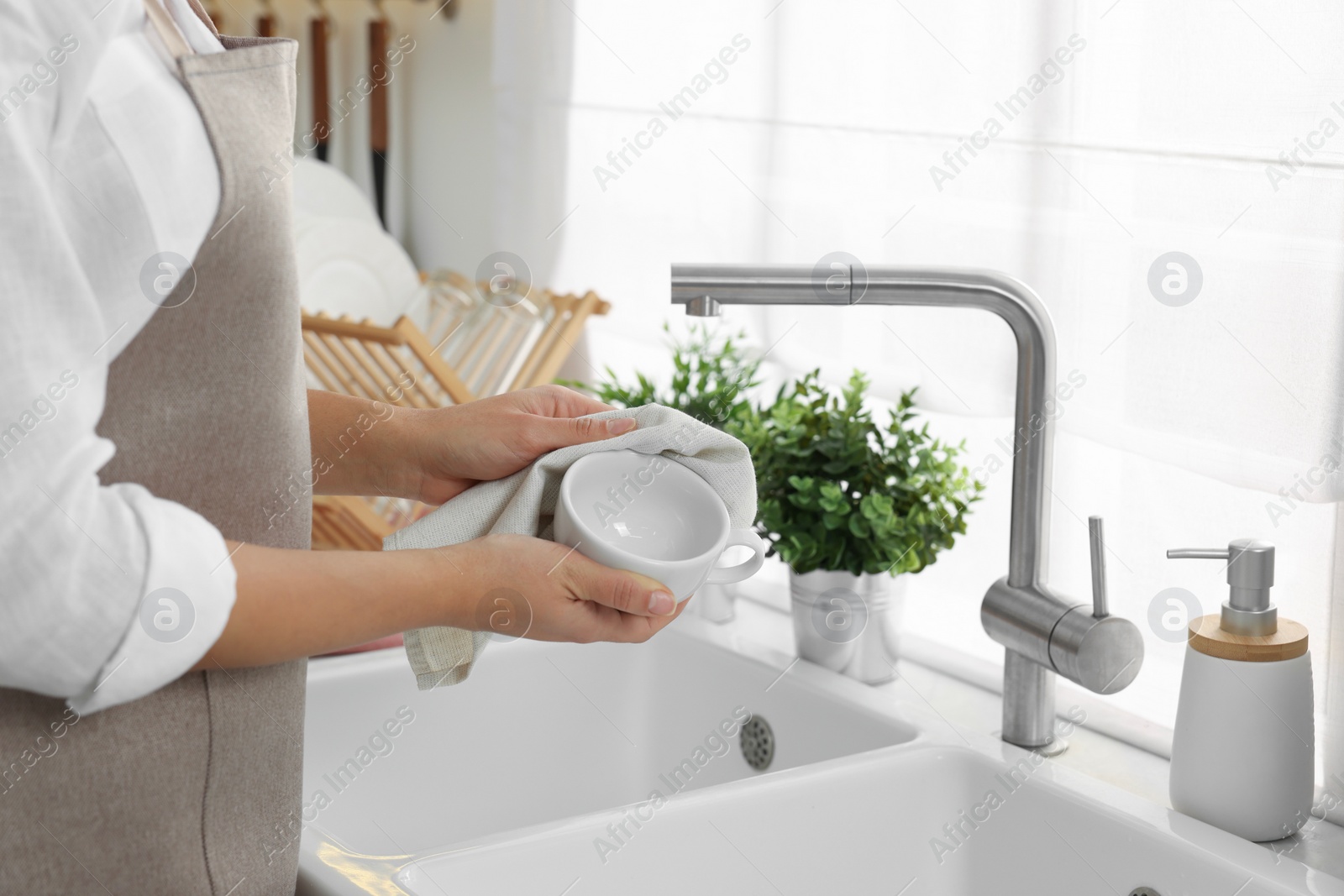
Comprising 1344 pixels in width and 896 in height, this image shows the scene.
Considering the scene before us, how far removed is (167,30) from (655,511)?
33 cm

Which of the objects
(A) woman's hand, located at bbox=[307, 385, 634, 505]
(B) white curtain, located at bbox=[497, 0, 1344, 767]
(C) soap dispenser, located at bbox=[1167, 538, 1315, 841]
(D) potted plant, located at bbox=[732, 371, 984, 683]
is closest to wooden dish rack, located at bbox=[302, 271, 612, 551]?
(B) white curtain, located at bbox=[497, 0, 1344, 767]

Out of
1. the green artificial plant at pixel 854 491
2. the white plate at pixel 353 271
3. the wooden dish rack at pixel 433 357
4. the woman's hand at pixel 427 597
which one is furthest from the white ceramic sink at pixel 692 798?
the white plate at pixel 353 271

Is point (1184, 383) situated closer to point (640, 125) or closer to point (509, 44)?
point (640, 125)

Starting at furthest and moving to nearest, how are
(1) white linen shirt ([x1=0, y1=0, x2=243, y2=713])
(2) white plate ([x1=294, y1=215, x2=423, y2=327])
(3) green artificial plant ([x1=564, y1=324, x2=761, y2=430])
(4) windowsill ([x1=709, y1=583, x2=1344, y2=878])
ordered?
(2) white plate ([x1=294, y1=215, x2=423, y2=327]) < (3) green artificial plant ([x1=564, y1=324, x2=761, y2=430]) < (4) windowsill ([x1=709, y1=583, x2=1344, y2=878]) < (1) white linen shirt ([x1=0, y1=0, x2=243, y2=713])

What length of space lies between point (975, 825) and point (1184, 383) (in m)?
0.35

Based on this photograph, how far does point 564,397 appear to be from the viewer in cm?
75

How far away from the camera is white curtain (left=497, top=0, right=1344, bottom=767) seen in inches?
33.0

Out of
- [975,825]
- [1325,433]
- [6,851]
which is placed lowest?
[975,825]

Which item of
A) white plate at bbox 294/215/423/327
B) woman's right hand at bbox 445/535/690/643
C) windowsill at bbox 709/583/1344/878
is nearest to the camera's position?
woman's right hand at bbox 445/535/690/643

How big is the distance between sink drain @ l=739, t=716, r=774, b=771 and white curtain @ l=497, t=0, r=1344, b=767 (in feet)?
0.74

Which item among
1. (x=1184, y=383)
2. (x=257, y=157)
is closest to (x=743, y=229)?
(x=1184, y=383)

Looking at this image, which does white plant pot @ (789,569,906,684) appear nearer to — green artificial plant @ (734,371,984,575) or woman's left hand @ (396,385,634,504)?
green artificial plant @ (734,371,984,575)

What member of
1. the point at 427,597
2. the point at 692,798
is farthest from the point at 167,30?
the point at 692,798

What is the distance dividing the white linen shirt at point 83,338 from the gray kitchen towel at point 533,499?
18 centimetres
